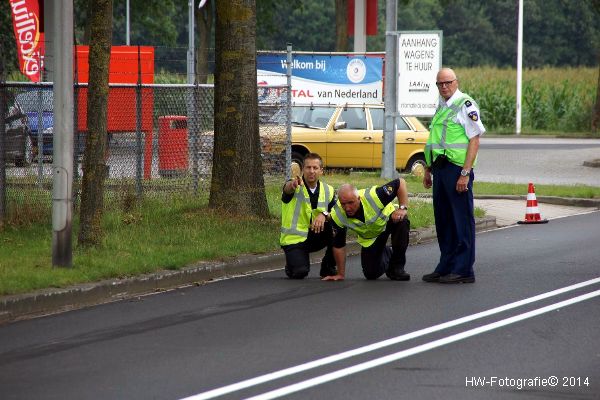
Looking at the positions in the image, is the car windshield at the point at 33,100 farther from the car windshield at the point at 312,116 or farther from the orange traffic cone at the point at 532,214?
the car windshield at the point at 312,116

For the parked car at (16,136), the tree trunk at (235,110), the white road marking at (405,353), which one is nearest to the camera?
the white road marking at (405,353)

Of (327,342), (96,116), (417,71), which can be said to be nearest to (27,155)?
(96,116)

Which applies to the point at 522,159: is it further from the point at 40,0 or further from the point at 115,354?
the point at 115,354

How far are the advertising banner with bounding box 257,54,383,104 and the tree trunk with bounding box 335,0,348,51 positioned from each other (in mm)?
11516

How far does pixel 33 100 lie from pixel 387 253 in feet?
22.6

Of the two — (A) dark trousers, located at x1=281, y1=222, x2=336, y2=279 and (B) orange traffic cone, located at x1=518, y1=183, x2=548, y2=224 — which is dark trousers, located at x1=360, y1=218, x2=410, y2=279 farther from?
(B) orange traffic cone, located at x1=518, y1=183, x2=548, y2=224

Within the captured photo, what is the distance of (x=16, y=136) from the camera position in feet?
53.4

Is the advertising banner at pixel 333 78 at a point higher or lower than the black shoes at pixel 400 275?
higher

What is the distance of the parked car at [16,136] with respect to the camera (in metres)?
16.0

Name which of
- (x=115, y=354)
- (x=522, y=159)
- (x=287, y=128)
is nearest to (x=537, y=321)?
(x=115, y=354)

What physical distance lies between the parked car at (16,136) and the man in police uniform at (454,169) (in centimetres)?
604

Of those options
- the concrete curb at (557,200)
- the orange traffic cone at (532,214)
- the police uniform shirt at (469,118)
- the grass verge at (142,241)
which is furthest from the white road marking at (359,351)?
the concrete curb at (557,200)

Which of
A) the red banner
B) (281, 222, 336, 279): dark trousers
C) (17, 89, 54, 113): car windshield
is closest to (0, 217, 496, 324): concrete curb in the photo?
(281, 222, 336, 279): dark trousers

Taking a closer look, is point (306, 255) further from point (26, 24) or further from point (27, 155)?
point (26, 24)
